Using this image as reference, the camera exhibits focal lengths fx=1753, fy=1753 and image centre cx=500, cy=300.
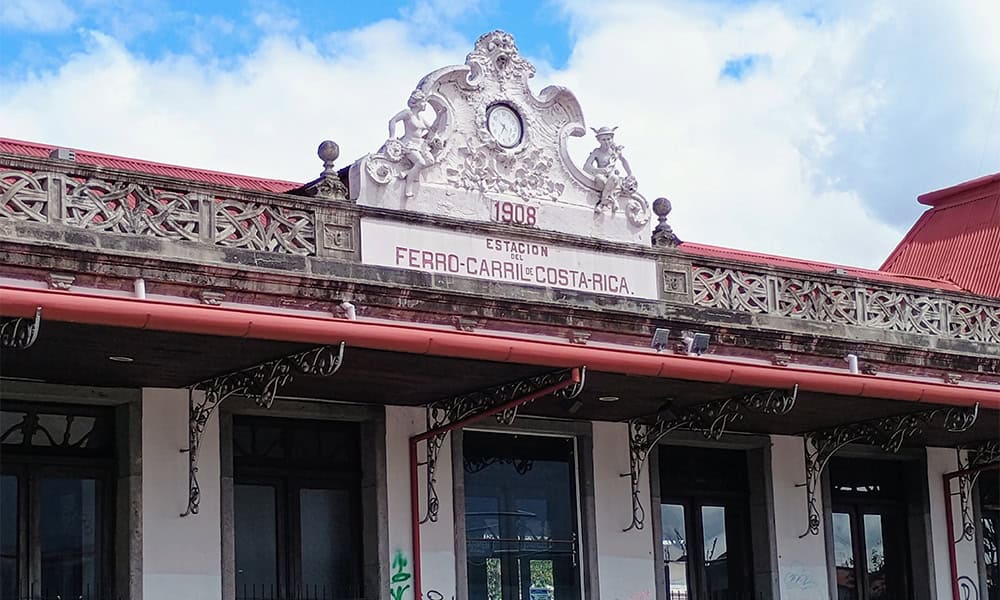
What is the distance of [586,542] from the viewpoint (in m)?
18.2

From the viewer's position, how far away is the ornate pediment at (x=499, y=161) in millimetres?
16531

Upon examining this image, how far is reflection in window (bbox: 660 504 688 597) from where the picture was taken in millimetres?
19297

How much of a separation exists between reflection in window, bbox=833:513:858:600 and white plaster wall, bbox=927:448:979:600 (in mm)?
1012

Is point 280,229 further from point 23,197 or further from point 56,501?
point 56,501

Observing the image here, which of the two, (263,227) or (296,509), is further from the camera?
(296,509)

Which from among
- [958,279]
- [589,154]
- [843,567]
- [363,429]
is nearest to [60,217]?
[363,429]

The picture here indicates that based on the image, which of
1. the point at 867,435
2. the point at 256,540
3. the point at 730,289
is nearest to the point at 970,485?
the point at 867,435

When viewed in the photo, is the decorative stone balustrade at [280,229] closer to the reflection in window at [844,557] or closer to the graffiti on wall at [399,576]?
the reflection in window at [844,557]

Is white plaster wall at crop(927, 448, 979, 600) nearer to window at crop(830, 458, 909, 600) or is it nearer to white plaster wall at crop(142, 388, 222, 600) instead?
window at crop(830, 458, 909, 600)

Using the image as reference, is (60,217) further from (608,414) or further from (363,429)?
(608,414)

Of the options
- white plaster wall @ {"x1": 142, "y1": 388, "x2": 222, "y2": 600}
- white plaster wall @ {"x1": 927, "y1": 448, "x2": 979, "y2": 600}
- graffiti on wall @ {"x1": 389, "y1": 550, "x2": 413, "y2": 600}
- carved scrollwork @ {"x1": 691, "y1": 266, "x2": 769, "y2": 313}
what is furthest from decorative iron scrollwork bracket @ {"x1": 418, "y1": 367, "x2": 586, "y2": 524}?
white plaster wall @ {"x1": 927, "y1": 448, "x2": 979, "y2": 600}

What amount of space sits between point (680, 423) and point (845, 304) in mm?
2519

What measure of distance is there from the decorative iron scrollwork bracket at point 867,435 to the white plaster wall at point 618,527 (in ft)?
7.58

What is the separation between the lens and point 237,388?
1566cm
